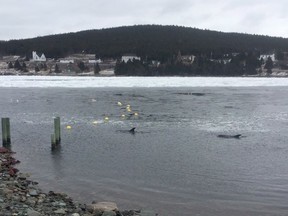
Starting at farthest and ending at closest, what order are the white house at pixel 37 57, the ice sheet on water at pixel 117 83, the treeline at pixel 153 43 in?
the white house at pixel 37 57
the treeline at pixel 153 43
the ice sheet on water at pixel 117 83

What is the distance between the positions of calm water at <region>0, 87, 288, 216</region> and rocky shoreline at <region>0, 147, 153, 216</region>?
87cm

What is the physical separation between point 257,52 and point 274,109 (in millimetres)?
131266

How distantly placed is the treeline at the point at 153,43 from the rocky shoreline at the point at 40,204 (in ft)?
483

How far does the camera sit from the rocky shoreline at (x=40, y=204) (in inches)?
432

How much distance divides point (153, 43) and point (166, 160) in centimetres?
15981

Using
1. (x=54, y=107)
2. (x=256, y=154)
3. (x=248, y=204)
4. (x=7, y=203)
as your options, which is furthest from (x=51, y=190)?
(x=54, y=107)

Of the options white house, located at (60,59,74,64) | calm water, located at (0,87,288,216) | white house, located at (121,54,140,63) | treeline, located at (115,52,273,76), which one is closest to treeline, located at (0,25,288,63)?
white house, located at (121,54,140,63)

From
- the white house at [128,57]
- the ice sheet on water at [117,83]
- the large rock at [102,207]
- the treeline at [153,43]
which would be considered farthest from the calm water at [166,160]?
the treeline at [153,43]

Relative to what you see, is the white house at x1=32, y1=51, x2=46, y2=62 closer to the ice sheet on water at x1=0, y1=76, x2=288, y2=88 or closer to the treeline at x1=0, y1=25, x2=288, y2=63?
the treeline at x1=0, y1=25, x2=288, y2=63

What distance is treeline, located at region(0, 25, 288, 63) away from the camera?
168 metres

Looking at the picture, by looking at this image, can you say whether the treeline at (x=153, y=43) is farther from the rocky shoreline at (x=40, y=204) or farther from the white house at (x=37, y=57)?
the rocky shoreline at (x=40, y=204)

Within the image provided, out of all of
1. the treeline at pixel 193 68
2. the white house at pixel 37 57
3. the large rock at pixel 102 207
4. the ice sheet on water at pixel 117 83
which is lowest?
the ice sheet on water at pixel 117 83

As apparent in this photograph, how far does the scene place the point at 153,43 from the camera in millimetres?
176375

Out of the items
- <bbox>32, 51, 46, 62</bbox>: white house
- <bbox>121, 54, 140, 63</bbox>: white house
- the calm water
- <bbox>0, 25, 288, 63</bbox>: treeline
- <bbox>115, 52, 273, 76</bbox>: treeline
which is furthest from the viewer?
<bbox>32, 51, 46, 62</bbox>: white house
